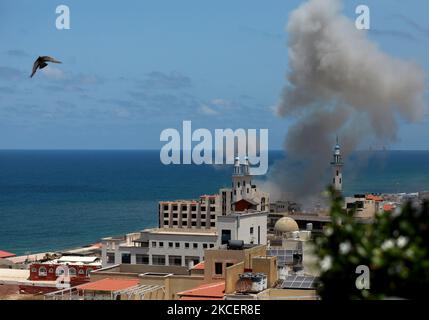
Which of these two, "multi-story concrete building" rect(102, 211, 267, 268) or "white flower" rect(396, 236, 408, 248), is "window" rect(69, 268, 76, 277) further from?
"white flower" rect(396, 236, 408, 248)

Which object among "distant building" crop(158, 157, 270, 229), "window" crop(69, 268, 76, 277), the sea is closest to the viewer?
"window" crop(69, 268, 76, 277)

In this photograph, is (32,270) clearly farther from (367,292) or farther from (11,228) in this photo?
(11,228)

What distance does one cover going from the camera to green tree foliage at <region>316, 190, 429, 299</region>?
287 centimetres

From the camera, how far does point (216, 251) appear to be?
50.2 ft

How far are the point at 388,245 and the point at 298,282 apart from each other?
10.1m

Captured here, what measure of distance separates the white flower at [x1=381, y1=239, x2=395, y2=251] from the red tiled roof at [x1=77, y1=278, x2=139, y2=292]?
439 inches

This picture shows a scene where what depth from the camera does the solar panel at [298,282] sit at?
1259 centimetres

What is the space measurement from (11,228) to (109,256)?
2463 centimetres

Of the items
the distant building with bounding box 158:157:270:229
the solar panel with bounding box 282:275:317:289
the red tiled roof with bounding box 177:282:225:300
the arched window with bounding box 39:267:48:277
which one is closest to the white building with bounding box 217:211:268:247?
the arched window with bounding box 39:267:48:277

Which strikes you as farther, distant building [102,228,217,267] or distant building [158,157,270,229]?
distant building [158,157,270,229]

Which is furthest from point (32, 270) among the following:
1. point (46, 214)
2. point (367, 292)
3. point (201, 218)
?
point (46, 214)

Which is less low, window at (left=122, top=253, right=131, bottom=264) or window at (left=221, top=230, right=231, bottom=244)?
window at (left=221, top=230, right=231, bottom=244)

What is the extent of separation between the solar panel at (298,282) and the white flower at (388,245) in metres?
9.58

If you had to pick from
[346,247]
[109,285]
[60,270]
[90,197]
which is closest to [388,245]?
[346,247]
